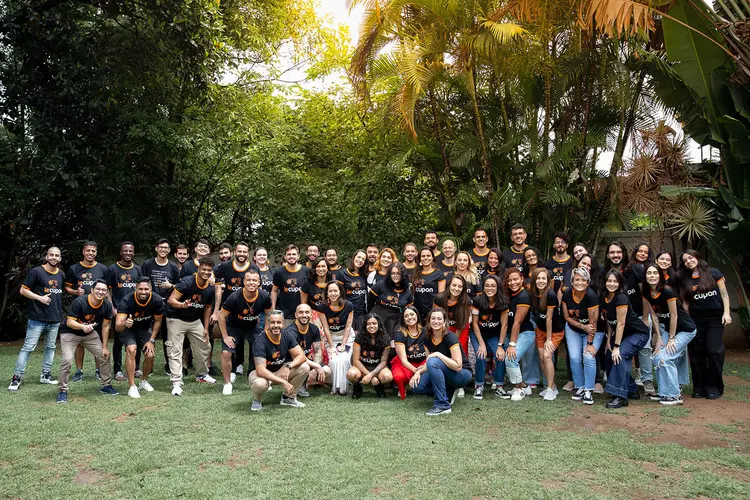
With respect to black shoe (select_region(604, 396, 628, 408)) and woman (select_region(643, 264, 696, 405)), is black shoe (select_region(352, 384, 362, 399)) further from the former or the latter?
woman (select_region(643, 264, 696, 405))

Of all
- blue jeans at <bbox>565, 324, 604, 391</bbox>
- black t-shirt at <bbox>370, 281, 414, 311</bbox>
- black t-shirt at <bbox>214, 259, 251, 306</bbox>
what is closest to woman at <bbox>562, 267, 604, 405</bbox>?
blue jeans at <bbox>565, 324, 604, 391</bbox>

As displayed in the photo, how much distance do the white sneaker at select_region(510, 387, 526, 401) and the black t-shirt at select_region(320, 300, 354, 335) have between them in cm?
224

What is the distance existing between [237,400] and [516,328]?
3.46 meters

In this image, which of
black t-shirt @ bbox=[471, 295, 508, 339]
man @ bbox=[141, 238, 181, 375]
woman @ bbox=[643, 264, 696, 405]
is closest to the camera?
woman @ bbox=[643, 264, 696, 405]

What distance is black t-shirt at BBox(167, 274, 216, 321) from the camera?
7973mm

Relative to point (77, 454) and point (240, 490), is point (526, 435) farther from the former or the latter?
point (77, 454)

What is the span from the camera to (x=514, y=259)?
8.41 m

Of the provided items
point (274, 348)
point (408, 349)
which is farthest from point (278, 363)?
point (408, 349)

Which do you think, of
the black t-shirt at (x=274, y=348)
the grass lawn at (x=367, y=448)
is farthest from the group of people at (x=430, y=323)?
the grass lawn at (x=367, y=448)

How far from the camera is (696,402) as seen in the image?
6926mm

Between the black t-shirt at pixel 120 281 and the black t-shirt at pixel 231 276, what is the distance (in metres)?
1.27

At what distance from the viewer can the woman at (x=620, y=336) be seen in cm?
673

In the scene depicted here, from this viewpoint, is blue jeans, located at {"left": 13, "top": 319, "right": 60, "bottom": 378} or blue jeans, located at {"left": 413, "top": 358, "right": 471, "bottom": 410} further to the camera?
blue jeans, located at {"left": 13, "top": 319, "right": 60, "bottom": 378}

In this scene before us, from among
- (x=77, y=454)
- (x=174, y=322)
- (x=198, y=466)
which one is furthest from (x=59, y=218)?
(x=198, y=466)
